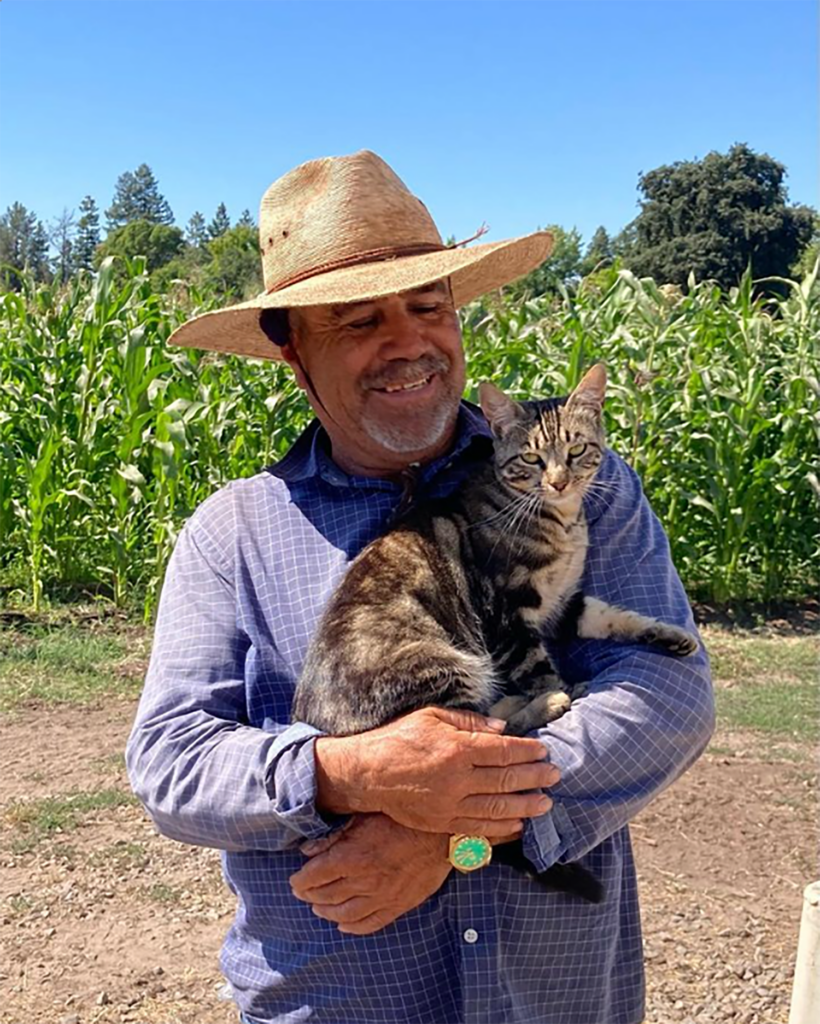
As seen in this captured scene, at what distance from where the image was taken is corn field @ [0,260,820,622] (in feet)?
24.0

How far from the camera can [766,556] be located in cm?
796

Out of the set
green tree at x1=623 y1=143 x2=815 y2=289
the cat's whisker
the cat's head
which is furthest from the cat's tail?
green tree at x1=623 y1=143 x2=815 y2=289

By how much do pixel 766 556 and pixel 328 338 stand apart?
6.26 meters

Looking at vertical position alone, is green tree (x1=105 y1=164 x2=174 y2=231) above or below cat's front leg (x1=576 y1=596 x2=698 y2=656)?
above

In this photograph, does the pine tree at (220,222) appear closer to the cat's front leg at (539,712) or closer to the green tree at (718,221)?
the green tree at (718,221)

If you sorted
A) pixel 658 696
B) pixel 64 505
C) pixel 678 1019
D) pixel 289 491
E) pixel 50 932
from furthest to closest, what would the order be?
pixel 64 505, pixel 50 932, pixel 678 1019, pixel 289 491, pixel 658 696

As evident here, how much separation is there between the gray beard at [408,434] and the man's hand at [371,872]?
2.79ft

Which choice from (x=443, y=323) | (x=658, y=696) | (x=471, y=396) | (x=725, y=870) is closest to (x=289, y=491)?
(x=443, y=323)

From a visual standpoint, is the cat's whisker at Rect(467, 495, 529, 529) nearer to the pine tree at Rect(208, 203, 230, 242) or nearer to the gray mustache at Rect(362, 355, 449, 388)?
the gray mustache at Rect(362, 355, 449, 388)

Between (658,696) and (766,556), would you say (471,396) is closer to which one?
(766,556)

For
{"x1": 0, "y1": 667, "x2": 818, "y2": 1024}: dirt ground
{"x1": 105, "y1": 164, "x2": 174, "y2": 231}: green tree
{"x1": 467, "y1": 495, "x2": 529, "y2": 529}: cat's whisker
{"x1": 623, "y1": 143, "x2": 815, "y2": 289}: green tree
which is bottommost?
{"x1": 0, "y1": 667, "x2": 818, "y2": 1024}: dirt ground

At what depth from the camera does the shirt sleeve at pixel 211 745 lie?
187cm

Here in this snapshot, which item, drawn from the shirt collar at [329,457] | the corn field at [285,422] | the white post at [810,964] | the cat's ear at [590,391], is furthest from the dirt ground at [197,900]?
the corn field at [285,422]

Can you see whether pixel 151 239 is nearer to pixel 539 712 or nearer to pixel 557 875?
pixel 539 712
